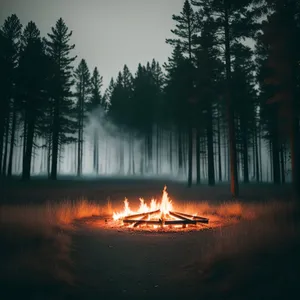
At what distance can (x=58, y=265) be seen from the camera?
5523 millimetres

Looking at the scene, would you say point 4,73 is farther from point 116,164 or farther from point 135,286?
point 116,164

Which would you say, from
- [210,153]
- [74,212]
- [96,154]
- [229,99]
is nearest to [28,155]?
[74,212]

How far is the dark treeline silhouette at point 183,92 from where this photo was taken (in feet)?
46.1

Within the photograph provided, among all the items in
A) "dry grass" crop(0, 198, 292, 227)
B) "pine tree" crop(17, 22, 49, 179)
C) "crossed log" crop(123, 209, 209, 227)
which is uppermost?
"pine tree" crop(17, 22, 49, 179)

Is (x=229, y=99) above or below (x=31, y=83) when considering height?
below

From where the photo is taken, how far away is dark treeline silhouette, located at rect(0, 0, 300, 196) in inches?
554

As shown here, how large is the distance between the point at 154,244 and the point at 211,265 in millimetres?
2587

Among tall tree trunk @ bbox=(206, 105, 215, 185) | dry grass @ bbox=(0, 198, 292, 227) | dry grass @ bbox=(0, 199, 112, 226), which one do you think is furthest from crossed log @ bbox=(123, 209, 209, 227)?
tall tree trunk @ bbox=(206, 105, 215, 185)

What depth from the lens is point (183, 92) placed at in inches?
1101

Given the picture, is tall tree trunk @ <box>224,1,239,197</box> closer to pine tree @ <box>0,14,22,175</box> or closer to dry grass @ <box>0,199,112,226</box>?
dry grass @ <box>0,199,112,226</box>

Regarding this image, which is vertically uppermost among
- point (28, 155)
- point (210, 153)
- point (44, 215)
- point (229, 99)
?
point (229, 99)

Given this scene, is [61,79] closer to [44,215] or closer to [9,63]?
[9,63]

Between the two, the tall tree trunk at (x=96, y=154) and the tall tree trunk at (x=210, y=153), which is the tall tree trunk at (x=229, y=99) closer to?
the tall tree trunk at (x=210, y=153)

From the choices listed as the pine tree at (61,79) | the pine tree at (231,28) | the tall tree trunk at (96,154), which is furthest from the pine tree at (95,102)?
the pine tree at (231,28)
